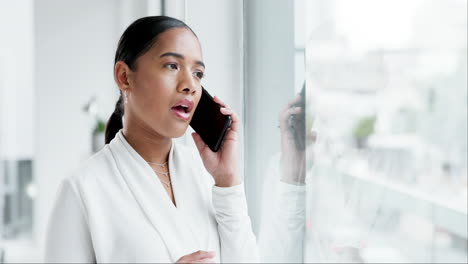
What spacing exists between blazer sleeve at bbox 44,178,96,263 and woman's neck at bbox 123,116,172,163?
0.38 feet

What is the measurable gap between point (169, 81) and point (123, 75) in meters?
0.08

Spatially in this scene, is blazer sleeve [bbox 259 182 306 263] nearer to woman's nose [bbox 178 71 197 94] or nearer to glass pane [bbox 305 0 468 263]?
glass pane [bbox 305 0 468 263]

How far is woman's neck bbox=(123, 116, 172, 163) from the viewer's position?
0.69 metres

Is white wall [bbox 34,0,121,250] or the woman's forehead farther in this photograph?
white wall [bbox 34,0,121,250]

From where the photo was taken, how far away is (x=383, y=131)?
0.63 m

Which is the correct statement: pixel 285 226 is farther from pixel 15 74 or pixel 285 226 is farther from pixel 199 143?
pixel 15 74

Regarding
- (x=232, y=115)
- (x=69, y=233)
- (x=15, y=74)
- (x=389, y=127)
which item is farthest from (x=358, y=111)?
(x=15, y=74)

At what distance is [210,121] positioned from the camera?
2.34 ft

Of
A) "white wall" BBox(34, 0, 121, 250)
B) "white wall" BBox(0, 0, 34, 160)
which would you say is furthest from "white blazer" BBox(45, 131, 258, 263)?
"white wall" BBox(0, 0, 34, 160)

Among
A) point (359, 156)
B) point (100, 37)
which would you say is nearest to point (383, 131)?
point (359, 156)

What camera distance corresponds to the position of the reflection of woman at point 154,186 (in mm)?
620

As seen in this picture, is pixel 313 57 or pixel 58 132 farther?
pixel 58 132

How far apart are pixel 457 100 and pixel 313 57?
0.21 m

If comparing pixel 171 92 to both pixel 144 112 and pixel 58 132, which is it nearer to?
pixel 144 112
